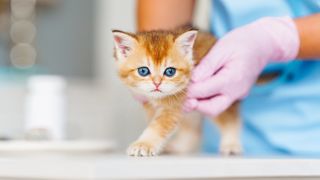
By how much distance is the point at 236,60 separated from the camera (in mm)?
796

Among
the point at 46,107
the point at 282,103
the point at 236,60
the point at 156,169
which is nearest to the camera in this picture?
the point at 156,169

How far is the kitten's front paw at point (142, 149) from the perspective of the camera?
27.0 inches

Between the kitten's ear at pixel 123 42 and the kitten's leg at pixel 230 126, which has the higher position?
the kitten's ear at pixel 123 42

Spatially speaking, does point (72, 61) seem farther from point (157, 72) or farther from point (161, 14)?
point (157, 72)

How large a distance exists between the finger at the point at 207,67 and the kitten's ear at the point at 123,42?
0.35ft

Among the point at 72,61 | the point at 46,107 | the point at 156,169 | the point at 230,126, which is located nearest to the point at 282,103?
the point at 230,126

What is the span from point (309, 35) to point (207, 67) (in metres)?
0.14

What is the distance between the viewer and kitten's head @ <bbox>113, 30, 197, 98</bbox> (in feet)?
2.31

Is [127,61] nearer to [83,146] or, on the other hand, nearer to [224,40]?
[224,40]

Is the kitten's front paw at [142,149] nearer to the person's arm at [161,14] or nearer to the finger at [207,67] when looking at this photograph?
the finger at [207,67]

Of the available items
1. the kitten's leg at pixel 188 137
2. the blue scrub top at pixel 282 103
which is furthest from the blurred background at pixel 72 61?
the blue scrub top at pixel 282 103

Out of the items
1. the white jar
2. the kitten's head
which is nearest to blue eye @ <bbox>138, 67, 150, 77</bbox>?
the kitten's head

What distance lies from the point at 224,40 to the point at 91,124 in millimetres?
912

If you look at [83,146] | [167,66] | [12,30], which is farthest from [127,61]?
[12,30]
